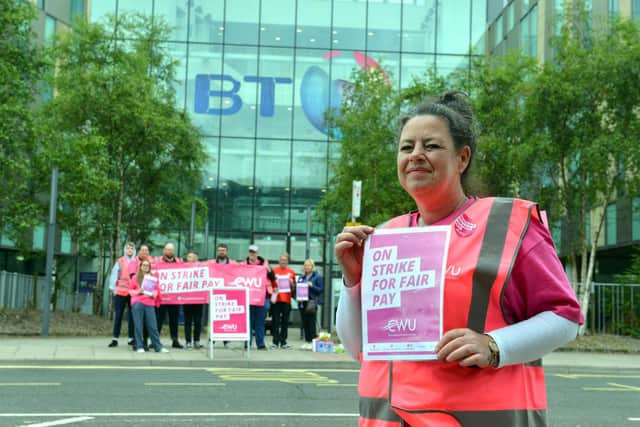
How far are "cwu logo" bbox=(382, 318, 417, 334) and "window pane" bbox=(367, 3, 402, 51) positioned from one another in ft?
125

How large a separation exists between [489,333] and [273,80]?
122 ft

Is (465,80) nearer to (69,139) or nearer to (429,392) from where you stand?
(69,139)

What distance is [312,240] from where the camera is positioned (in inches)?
1526

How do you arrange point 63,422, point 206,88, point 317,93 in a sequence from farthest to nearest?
point 317,93, point 206,88, point 63,422

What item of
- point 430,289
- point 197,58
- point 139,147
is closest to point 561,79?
point 139,147

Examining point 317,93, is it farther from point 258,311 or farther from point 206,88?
point 258,311

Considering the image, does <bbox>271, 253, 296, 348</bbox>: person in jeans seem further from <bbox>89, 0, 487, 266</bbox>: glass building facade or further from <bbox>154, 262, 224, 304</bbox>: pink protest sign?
<bbox>89, 0, 487, 266</bbox>: glass building facade

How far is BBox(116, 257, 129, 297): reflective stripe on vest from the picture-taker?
18.0 meters

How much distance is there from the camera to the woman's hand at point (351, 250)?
2.71m

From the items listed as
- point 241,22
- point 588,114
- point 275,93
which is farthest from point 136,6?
point 588,114

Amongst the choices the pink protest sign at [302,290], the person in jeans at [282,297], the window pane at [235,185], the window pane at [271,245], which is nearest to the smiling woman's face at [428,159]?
the person in jeans at [282,297]

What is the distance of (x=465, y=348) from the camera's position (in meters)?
2.34

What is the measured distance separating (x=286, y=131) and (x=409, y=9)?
7.81 m

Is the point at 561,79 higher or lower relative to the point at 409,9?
lower
